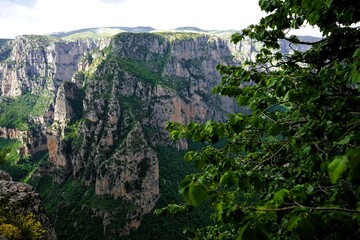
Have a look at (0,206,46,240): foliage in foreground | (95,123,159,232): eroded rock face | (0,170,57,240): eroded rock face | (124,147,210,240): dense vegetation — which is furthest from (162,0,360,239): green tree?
(95,123,159,232): eroded rock face

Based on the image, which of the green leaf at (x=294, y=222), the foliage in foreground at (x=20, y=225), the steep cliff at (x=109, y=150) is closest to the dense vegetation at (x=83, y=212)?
the steep cliff at (x=109, y=150)

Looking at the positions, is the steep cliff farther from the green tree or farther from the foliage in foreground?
the green tree

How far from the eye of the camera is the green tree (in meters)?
3.52

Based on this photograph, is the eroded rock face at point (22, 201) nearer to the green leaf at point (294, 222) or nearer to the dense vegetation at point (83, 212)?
the green leaf at point (294, 222)

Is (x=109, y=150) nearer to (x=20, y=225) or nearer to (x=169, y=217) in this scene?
(x=169, y=217)

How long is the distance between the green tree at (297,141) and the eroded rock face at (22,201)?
30.3 meters

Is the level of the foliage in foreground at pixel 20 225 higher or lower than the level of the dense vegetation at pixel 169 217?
higher

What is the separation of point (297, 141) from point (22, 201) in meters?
36.7

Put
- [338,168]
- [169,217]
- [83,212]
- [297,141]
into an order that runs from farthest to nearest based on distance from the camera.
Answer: [169,217], [83,212], [297,141], [338,168]

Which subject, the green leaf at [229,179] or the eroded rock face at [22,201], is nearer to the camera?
the green leaf at [229,179]

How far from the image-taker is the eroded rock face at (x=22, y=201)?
33.4m

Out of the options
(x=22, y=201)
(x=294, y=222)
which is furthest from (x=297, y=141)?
(x=22, y=201)

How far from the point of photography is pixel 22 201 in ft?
114

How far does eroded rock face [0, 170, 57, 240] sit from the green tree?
30309mm
